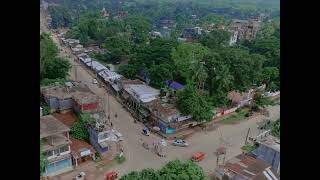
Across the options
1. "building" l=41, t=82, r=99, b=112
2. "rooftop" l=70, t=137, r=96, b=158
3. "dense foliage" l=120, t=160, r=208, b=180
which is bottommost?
"rooftop" l=70, t=137, r=96, b=158

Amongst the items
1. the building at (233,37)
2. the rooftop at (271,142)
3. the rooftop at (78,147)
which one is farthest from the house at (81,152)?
the building at (233,37)

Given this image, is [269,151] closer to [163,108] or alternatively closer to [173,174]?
[173,174]

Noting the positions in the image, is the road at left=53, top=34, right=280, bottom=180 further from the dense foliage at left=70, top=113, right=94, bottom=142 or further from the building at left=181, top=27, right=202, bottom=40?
the building at left=181, top=27, right=202, bottom=40

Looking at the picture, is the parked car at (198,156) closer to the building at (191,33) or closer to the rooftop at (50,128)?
the rooftop at (50,128)

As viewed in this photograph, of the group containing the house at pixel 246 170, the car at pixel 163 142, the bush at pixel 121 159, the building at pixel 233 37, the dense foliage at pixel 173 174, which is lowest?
the bush at pixel 121 159

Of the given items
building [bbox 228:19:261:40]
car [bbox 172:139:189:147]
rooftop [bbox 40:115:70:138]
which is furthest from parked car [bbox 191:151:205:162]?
building [bbox 228:19:261:40]

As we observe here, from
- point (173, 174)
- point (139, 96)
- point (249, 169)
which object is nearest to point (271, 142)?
point (249, 169)

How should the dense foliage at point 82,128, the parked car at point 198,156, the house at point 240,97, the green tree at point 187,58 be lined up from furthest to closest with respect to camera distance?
the green tree at point 187,58, the house at point 240,97, the dense foliage at point 82,128, the parked car at point 198,156
